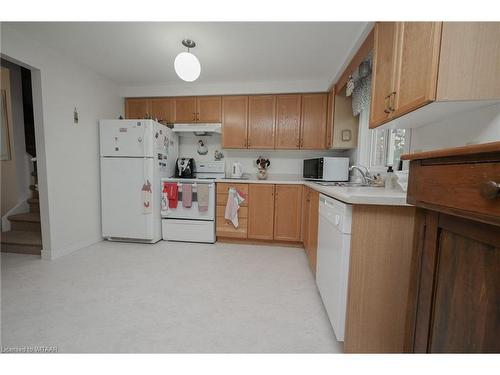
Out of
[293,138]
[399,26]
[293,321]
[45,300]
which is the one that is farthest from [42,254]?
[399,26]

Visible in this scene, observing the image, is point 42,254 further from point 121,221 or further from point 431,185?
point 431,185

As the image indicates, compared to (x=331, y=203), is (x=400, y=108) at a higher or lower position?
higher

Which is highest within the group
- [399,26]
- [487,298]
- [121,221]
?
[399,26]

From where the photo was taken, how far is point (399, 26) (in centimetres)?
116

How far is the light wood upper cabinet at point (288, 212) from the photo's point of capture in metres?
2.81

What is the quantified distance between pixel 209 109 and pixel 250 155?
0.93 meters

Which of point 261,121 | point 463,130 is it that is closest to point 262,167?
point 261,121

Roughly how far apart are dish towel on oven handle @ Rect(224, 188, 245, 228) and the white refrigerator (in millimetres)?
982

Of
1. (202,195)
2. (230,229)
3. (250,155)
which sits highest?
(250,155)

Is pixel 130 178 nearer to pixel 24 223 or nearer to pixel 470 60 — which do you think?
pixel 24 223

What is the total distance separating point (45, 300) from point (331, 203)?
2.17m

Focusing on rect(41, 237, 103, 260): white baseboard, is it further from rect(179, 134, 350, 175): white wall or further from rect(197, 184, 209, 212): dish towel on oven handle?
rect(179, 134, 350, 175): white wall

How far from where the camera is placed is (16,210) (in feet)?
9.94

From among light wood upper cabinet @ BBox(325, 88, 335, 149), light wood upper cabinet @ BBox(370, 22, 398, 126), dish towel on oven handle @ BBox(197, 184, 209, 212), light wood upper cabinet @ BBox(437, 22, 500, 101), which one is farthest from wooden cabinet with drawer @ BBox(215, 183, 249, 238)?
light wood upper cabinet @ BBox(437, 22, 500, 101)
